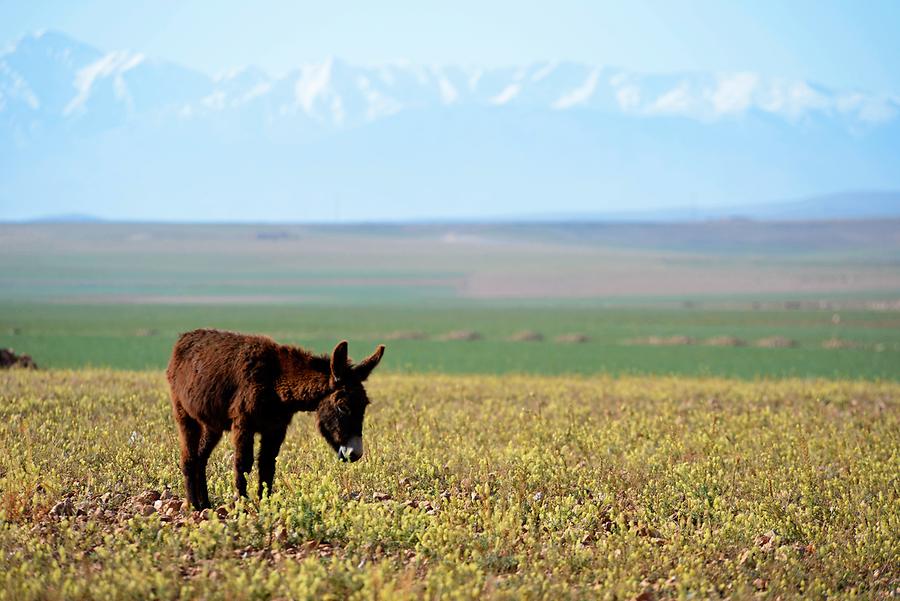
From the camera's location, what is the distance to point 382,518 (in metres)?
9.43

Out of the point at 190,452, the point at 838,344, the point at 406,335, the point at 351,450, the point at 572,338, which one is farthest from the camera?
the point at 406,335

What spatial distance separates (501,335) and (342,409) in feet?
144

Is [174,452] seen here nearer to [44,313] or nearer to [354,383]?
[354,383]

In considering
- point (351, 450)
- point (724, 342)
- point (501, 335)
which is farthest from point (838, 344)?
point (351, 450)

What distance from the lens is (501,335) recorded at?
2108 inches

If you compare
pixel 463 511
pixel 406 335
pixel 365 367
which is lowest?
pixel 406 335

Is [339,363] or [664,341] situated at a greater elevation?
[339,363]

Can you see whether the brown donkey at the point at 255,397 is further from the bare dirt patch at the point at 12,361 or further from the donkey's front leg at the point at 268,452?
the bare dirt patch at the point at 12,361

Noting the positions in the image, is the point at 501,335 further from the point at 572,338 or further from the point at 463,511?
the point at 463,511

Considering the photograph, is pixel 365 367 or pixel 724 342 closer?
pixel 365 367

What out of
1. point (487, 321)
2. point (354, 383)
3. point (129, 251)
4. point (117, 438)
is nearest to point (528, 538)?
point (354, 383)

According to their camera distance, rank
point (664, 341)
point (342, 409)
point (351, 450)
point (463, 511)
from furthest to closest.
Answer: point (664, 341), point (463, 511), point (342, 409), point (351, 450)

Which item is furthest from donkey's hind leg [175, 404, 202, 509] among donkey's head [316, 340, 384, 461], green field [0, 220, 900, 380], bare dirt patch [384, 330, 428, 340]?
bare dirt patch [384, 330, 428, 340]

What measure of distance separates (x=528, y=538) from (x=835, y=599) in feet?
8.32
